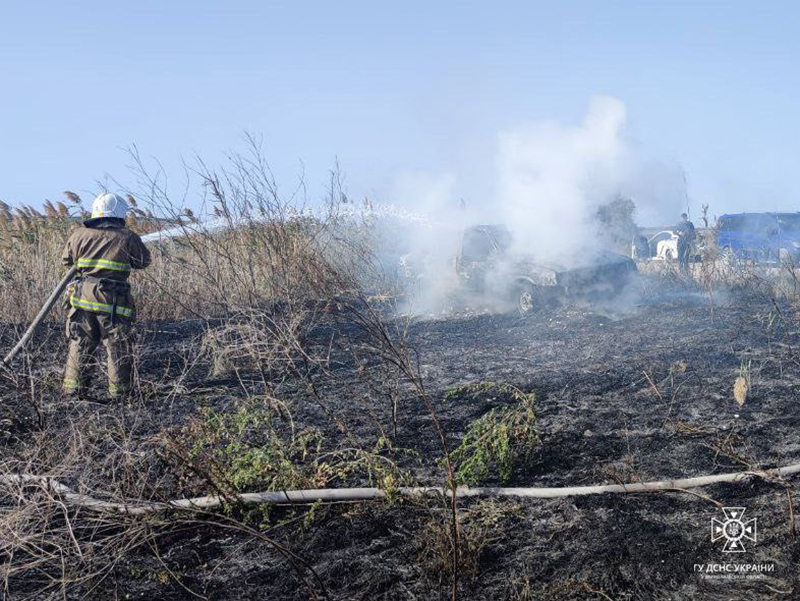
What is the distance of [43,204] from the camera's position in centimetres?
1127

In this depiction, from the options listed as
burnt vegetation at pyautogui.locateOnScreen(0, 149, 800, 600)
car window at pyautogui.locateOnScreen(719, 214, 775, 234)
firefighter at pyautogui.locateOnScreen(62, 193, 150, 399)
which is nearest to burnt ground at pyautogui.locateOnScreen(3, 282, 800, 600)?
burnt vegetation at pyautogui.locateOnScreen(0, 149, 800, 600)

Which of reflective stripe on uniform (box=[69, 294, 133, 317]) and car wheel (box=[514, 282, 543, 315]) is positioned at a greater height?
reflective stripe on uniform (box=[69, 294, 133, 317])

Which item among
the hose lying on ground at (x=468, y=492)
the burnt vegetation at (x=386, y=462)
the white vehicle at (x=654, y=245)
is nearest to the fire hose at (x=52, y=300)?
the burnt vegetation at (x=386, y=462)

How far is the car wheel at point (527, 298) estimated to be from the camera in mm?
10406

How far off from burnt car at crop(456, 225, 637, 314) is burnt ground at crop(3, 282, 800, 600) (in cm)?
336

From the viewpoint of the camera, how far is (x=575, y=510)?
11.5 ft

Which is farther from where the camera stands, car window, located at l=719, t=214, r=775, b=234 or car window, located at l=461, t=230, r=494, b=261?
car window, located at l=719, t=214, r=775, b=234

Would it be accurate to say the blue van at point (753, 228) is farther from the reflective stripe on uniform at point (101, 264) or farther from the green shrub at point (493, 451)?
the reflective stripe on uniform at point (101, 264)

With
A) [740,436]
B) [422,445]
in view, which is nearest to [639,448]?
[740,436]

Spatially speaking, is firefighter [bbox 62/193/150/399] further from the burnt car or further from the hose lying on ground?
the burnt car

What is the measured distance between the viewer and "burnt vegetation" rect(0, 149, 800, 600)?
298 centimetres

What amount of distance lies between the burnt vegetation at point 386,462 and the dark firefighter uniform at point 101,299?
0.42 meters

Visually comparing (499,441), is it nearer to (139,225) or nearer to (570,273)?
(570,273)

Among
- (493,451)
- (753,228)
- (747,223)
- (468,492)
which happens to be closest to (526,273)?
(493,451)
